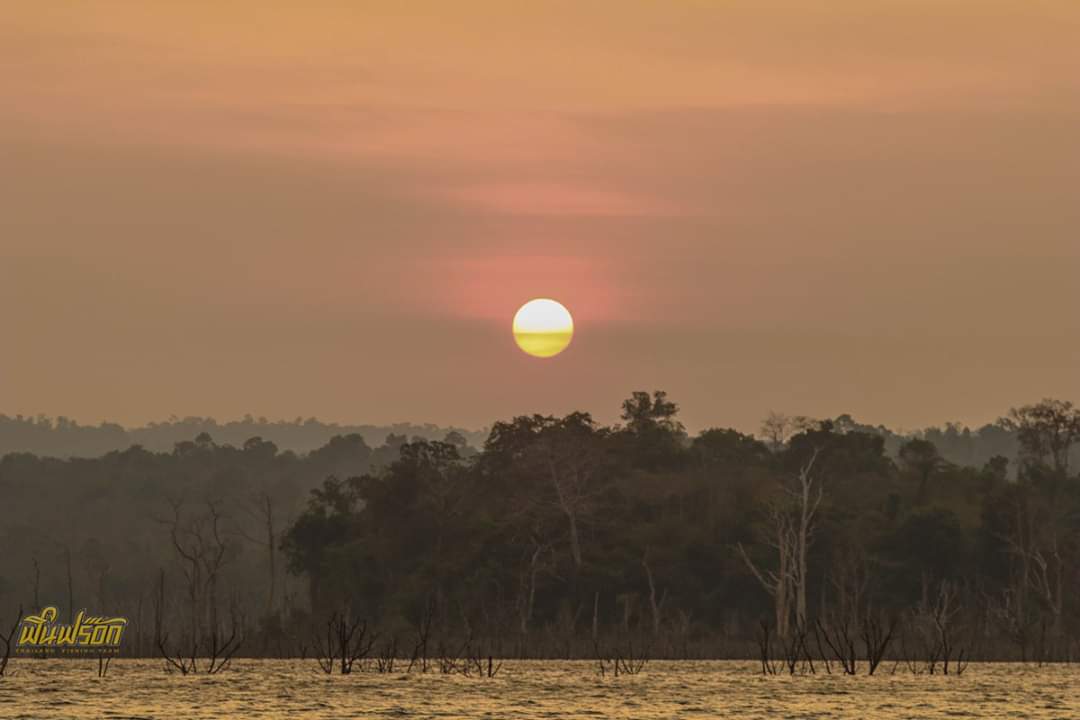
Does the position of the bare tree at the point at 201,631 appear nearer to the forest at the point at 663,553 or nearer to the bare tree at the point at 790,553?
the forest at the point at 663,553

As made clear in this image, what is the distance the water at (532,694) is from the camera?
54.8m

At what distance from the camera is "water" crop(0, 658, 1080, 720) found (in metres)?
54.8

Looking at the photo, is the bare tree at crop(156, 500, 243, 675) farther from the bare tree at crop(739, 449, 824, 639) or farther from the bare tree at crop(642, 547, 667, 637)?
→ the bare tree at crop(739, 449, 824, 639)

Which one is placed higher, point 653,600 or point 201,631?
point 653,600

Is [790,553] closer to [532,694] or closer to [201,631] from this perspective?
[201,631]

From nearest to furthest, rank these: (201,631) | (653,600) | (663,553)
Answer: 1. (201,631)
2. (653,600)
3. (663,553)

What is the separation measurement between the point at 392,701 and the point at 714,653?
101 ft

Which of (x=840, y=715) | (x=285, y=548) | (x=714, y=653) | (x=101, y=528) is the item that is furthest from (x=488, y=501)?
(x=101, y=528)

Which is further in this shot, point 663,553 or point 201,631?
point 663,553

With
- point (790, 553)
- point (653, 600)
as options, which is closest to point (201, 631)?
point (653, 600)

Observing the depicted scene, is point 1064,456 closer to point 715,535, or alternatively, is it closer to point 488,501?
point 715,535

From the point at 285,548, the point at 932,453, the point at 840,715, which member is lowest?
the point at 840,715

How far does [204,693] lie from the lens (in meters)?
61.5

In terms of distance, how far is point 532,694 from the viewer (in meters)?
63.0
